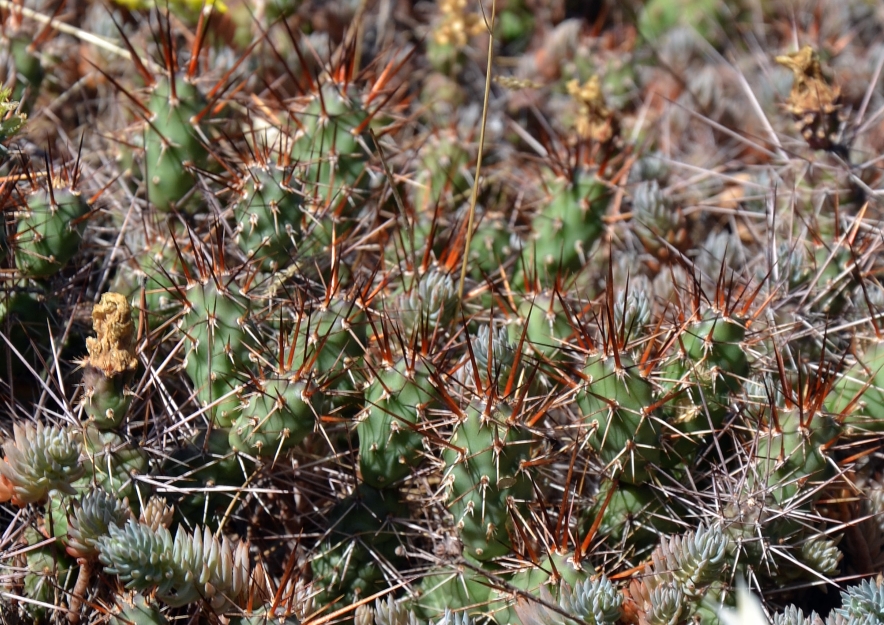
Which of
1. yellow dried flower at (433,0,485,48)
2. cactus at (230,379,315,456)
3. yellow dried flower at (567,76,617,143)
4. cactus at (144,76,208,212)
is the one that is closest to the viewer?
cactus at (230,379,315,456)

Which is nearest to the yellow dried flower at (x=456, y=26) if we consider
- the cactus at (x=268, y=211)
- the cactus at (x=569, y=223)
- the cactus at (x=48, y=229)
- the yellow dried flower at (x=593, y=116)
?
the yellow dried flower at (x=593, y=116)

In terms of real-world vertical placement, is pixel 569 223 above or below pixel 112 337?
below

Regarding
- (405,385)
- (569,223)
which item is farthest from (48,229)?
(569,223)

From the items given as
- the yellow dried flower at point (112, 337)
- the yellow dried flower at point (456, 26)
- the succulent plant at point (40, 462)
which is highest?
the yellow dried flower at point (456, 26)

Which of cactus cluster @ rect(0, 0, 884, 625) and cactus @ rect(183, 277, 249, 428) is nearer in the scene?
cactus cluster @ rect(0, 0, 884, 625)

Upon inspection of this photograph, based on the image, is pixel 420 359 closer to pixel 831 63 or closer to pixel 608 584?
pixel 608 584

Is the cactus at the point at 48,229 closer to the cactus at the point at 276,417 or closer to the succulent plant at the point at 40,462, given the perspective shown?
the succulent plant at the point at 40,462

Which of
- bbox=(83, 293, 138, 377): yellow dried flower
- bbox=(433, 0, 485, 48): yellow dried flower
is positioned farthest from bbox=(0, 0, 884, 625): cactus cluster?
bbox=(433, 0, 485, 48): yellow dried flower

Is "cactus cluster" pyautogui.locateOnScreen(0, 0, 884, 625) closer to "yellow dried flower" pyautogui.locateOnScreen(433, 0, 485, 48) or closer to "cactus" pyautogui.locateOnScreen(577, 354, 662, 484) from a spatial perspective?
"cactus" pyautogui.locateOnScreen(577, 354, 662, 484)

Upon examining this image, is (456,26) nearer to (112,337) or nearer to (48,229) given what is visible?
(48,229)
